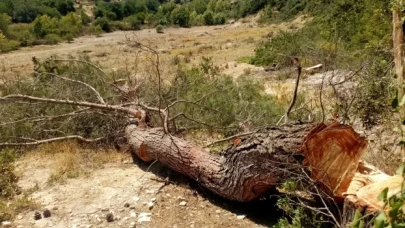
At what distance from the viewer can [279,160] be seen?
367cm

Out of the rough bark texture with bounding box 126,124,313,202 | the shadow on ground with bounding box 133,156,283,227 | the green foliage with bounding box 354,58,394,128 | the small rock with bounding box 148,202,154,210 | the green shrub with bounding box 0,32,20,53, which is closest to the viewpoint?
the rough bark texture with bounding box 126,124,313,202

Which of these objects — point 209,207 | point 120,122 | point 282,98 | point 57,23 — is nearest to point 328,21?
point 282,98

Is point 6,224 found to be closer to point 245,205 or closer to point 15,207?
point 15,207

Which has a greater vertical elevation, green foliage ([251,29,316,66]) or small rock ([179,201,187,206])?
small rock ([179,201,187,206])

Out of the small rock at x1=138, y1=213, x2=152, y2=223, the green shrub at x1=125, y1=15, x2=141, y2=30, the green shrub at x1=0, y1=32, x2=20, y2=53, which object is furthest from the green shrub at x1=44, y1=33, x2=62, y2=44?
the small rock at x1=138, y1=213, x2=152, y2=223

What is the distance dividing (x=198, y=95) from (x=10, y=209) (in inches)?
138

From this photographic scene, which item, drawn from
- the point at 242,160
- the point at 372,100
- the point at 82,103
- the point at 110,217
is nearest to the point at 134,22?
the point at 82,103

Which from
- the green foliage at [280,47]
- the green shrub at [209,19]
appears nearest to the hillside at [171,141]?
the green foliage at [280,47]

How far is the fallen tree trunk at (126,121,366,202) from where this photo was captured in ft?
11.7

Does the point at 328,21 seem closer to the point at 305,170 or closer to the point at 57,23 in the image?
the point at 305,170

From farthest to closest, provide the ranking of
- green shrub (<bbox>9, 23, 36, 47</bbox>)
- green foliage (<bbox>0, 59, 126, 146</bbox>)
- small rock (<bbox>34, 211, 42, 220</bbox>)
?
green shrub (<bbox>9, 23, 36, 47</bbox>) → green foliage (<bbox>0, 59, 126, 146</bbox>) → small rock (<bbox>34, 211, 42, 220</bbox>)

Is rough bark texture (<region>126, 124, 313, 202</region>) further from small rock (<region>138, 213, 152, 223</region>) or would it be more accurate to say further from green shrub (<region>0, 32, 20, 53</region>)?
green shrub (<region>0, 32, 20, 53</region>)

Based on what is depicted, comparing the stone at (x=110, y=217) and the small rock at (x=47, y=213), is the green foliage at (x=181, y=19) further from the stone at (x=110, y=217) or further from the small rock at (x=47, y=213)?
the stone at (x=110, y=217)

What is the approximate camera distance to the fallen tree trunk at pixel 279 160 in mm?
3570
